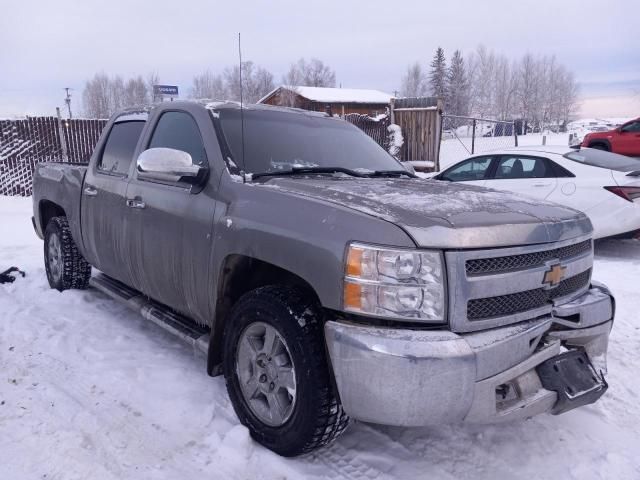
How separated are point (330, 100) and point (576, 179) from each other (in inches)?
886

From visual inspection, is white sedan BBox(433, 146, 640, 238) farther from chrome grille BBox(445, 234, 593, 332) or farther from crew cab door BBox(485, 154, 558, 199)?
chrome grille BBox(445, 234, 593, 332)

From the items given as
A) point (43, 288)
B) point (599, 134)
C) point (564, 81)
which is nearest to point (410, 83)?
point (564, 81)

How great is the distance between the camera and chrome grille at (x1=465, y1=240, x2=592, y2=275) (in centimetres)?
235

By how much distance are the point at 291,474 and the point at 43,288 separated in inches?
159

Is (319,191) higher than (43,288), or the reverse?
(319,191)

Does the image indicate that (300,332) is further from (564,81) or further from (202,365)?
(564,81)

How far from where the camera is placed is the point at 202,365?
3.79 meters

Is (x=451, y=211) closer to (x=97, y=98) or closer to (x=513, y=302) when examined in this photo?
(x=513, y=302)

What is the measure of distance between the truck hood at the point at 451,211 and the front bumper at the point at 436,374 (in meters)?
0.42

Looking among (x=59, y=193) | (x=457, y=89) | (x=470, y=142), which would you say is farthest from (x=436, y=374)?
(x=457, y=89)

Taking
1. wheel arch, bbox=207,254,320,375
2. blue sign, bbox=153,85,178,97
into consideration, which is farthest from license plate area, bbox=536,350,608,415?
blue sign, bbox=153,85,178,97

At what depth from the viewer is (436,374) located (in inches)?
84.9

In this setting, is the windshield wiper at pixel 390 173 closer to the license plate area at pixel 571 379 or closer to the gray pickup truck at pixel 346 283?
the gray pickup truck at pixel 346 283

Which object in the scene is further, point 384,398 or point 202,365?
point 202,365
